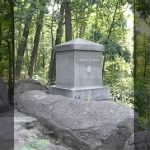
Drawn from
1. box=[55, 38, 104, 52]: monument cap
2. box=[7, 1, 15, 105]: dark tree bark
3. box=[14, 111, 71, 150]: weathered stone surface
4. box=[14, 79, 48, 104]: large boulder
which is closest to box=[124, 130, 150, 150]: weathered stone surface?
box=[14, 111, 71, 150]: weathered stone surface

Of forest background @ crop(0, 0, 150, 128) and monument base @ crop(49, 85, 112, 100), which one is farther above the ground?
forest background @ crop(0, 0, 150, 128)

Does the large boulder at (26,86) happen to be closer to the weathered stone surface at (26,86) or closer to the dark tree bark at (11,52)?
the weathered stone surface at (26,86)

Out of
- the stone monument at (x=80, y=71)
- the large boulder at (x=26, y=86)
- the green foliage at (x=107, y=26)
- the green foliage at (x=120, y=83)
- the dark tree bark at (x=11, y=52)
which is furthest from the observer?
the green foliage at (x=107, y=26)

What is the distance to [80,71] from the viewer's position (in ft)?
20.2

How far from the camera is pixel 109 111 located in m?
3.94

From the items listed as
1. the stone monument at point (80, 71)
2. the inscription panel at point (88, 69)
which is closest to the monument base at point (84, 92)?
the stone monument at point (80, 71)

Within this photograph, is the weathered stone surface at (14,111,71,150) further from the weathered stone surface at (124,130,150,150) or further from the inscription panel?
the inscription panel

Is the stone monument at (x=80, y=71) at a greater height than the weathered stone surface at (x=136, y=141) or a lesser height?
greater

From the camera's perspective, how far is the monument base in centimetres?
584

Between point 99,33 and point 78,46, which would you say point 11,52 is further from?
point 99,33

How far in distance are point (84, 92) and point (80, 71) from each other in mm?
486

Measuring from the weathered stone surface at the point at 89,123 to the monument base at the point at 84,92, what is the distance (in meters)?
1.28

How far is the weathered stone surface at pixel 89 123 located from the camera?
3.48 m

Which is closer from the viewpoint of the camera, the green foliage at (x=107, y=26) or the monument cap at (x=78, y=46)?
the monument cap at (x=78, y=46)
